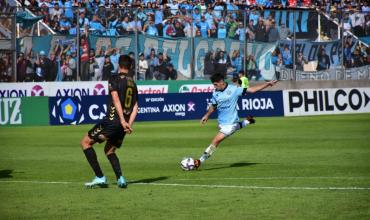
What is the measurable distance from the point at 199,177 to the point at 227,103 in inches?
110

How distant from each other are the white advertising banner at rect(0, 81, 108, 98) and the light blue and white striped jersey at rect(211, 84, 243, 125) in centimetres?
1902

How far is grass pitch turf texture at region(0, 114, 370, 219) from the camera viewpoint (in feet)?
37.7

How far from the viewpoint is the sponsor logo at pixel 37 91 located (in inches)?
1443

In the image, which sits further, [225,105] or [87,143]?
[225,105]

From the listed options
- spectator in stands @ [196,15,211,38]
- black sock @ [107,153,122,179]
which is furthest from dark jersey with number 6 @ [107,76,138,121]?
spectator in stands @ [196,15,211,38]

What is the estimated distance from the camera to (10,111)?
Answer: 110 feet

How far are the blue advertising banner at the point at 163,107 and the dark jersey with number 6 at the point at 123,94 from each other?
20859 millimetres

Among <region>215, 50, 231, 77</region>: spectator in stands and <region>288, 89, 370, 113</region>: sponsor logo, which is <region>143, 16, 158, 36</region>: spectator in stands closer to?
<region>215, 50, 231, 77</region>: spectator in stands

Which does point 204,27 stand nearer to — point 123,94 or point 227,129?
point 227,129

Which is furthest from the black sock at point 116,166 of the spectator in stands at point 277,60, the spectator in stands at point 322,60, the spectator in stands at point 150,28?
the spectator in stands at point 322,60

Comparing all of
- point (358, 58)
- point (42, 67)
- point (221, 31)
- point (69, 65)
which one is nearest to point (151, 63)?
point (221, 31)

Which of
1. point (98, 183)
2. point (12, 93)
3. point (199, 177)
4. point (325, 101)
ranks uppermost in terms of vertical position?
point (98, 183)

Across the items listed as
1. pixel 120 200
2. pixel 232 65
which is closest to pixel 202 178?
pixel 120 200

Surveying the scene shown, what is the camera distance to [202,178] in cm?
1593
